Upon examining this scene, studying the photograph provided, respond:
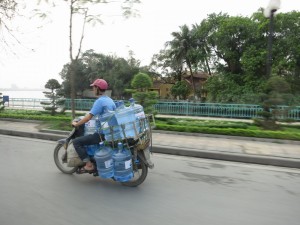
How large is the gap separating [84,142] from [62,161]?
3.05 feet

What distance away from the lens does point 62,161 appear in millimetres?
5750

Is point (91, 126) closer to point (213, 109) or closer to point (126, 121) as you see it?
point (126, 121)

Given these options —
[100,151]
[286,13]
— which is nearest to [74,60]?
[100,151]

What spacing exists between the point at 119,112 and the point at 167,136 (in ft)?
17.6

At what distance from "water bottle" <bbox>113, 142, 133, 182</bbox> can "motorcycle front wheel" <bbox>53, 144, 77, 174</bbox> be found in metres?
1.12

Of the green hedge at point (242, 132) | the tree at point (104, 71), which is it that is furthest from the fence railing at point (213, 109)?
the tree at point (104, 71)

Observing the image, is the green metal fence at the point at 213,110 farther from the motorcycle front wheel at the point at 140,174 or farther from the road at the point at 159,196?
the motorcycle front wheel at the point at 140,174

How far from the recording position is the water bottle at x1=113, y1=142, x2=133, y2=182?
15.9 ft

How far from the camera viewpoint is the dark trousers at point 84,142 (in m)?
5.09

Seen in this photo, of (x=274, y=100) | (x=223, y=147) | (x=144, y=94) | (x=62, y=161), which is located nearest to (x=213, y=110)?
(x=144, y=94)

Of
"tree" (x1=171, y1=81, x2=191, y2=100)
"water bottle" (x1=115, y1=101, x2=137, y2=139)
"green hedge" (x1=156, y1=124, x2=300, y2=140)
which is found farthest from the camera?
"tree" (x1=171, y1=81, x2=191, y2=100)

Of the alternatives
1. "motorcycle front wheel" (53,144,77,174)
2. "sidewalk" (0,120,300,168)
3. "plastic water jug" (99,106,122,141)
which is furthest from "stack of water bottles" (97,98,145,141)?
"sidewalk" (0,120,300,168)

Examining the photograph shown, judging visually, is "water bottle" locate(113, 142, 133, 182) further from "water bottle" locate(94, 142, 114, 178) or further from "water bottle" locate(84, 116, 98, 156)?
"water bottle" locate(84, 116, 98, 156)

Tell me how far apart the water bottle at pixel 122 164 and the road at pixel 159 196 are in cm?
22
